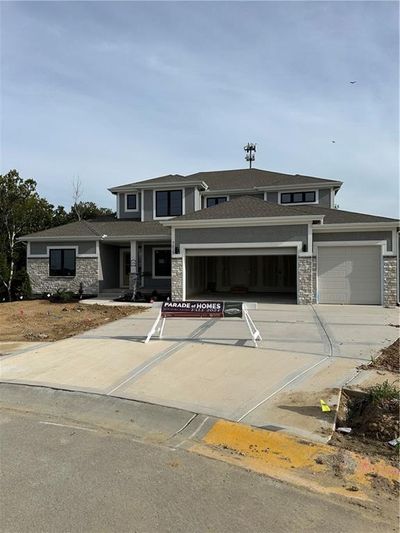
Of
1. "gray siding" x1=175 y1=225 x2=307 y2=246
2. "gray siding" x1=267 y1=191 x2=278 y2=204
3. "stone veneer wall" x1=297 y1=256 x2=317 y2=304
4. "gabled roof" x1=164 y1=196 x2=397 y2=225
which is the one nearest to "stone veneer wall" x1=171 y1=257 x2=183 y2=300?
"gray siding" x1=175 y1=225 x2=307 y2=246

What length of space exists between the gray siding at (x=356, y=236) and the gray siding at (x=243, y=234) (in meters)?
0.91

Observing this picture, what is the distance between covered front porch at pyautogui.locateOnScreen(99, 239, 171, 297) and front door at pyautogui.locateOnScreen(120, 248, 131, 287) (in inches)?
29.4

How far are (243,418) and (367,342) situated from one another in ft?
18.7

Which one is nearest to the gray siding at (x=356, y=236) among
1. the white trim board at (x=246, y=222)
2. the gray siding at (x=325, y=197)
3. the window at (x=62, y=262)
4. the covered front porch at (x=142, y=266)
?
→ the white trim board at (x=246, y=222)

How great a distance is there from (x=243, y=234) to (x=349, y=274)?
4790mm

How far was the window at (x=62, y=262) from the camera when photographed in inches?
947

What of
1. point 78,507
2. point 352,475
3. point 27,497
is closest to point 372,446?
point 352,475

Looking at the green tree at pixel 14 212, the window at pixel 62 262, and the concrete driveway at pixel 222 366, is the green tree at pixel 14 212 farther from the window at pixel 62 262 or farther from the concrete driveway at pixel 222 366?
the concrete driveway at pixel 222 366

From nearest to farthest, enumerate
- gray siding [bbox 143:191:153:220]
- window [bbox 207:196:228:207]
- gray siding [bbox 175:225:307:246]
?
1. gray siding [bbox 175:225:307:246]
2. gray siding [bbox 143:191:153:220]
3. window [bbox 207:196:228:207]

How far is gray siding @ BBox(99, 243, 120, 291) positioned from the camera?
79.1 feet

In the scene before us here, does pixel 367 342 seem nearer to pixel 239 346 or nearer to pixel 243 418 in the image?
pixel 239 346

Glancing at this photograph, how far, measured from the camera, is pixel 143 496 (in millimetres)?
3793

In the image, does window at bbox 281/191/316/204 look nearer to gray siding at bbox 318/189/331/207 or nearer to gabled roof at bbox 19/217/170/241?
gray siding at bbox 318/189/331/207

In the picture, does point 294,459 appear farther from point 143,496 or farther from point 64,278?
point 64,278
